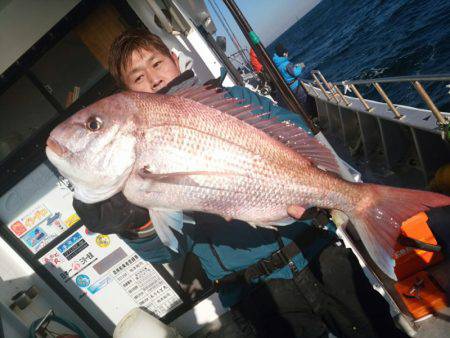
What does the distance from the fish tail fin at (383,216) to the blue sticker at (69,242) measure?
298 cm

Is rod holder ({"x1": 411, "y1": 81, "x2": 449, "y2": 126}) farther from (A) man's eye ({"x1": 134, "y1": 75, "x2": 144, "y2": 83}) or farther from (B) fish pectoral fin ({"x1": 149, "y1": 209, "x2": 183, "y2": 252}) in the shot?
(B) fish pectoral fin ({"x1": 149, "y1": 209, "x2": 183, "y2": 252})

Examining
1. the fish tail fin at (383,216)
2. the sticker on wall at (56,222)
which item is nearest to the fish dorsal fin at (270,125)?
the fish tail fin at (383,216)

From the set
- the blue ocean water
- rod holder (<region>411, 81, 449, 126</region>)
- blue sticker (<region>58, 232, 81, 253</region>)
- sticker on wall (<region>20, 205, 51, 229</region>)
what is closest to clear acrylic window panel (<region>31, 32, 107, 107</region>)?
sticker on wall (<region>20, 205, 51, 229</region>)

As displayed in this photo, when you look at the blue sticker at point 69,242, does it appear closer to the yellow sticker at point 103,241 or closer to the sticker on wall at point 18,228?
the yellow sticker at point 103,241

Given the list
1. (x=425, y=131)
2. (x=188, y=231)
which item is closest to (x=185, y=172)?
(x=188, y=231)

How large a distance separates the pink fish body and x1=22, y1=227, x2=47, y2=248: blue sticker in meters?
2.25

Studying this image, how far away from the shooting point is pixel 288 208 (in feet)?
5.73

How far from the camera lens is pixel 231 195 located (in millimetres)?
1664

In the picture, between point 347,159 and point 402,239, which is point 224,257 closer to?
point 402,239

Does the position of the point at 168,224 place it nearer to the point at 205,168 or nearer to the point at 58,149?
the point at 205,168

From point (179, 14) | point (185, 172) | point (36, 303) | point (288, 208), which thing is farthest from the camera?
point (179, 14)

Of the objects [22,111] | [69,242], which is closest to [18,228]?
[69,242]

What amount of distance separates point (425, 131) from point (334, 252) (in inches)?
122

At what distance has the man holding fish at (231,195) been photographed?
1.60 m
